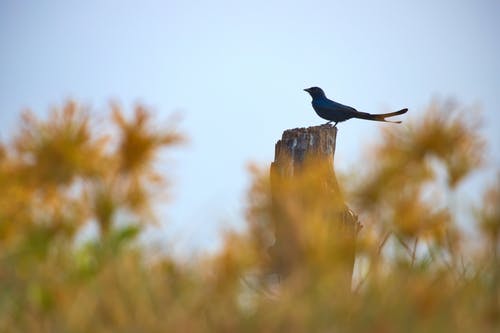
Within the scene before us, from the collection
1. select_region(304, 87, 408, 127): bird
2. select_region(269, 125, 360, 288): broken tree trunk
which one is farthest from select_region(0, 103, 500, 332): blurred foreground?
select_region(304, 87, 408, 127): bird

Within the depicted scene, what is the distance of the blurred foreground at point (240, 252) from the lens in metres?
3.05

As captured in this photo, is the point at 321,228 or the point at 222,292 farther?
the point at 222,292

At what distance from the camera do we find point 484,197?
3967 millimetres

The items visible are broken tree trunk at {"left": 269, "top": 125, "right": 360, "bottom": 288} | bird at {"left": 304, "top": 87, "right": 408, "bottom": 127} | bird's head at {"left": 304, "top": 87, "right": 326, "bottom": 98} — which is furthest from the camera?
bird's head at {"left": 304, "top": 87, "right": 326, "bottom": 98}

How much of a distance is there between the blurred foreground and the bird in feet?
17.8

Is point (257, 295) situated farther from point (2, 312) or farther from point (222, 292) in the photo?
point (2, 312)

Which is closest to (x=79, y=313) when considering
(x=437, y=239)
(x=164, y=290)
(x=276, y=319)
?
(x=164, y=290)

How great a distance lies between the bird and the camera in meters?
9.94

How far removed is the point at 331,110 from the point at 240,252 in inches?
306

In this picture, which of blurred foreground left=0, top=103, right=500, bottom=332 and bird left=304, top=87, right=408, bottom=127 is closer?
blurred foreground left=0, top=103, right=500, bottom=332

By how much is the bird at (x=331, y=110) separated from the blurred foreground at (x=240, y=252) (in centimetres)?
542

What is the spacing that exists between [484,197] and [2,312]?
7.72ft

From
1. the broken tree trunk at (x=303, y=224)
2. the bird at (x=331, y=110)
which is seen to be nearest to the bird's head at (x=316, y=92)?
the bird at (x=331, y=110)

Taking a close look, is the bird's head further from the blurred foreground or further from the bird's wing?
the blurred foreground
